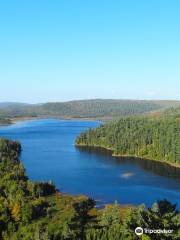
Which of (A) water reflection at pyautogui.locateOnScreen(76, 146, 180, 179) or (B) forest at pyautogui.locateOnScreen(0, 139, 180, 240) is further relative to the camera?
(A) water reflection at pyautogui.locateOnScreen(76, 146, 180, 179)

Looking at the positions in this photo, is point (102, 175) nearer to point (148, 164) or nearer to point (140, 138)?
point (148, 164)

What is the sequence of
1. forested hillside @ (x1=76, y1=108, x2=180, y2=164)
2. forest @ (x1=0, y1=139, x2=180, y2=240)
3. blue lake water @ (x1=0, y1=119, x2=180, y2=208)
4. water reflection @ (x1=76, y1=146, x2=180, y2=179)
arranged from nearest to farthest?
1. forest @ (x1=0, y1=139, x2=180, y2=240)
2. blue lake water @ (x1=0, y1=119, x2=180, y2=208)
3. water reflection @ (x1=76, y1=146, x2=180, y2=179)
4. forested hillside @ (x1=76, y1=108, x2=180, y2=164)

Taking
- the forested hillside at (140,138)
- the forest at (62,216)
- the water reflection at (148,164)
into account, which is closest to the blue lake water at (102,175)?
the water reflection at (148,164)

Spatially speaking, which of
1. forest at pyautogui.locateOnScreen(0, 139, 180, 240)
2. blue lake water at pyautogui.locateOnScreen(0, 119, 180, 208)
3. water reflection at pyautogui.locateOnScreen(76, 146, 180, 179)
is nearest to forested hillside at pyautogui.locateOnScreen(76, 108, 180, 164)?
water reflection at pyautogui.locateOnScreen(76, 146, 180, 179)

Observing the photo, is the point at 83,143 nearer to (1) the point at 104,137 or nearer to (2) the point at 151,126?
(1) the point at 104,137

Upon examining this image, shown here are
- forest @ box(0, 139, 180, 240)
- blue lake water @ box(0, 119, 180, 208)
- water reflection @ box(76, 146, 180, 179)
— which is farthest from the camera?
water reflection @ box(76, 146, 180, 179)

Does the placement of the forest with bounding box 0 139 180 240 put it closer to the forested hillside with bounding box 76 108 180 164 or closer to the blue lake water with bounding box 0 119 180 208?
the blue lake water with bounding box 0 119 180 208
